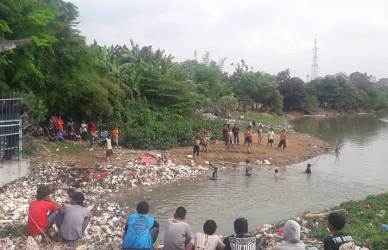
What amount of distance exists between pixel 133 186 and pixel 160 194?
1362 mm

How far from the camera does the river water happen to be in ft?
51.6

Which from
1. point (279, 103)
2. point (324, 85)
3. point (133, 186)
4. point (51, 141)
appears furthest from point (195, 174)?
point (324, 85)

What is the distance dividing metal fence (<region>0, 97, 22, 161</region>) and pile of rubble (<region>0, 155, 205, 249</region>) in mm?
1016

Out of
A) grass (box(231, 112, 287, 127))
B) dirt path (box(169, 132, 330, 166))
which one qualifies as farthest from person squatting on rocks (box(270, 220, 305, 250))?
grass (box(231, 112, 287, 127))

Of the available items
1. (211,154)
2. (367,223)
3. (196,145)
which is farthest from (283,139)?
(367,223)

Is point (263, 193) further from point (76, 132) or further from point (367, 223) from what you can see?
point (76, 132)

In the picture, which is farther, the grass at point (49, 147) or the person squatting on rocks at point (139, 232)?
the grass at point (49, 147)

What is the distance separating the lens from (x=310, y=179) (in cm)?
2230

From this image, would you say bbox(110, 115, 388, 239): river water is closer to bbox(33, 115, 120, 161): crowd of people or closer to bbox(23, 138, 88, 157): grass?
bbox(23, 138, 88, 157): grass

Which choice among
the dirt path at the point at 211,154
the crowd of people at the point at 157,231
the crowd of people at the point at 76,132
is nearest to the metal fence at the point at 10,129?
the dirt path at the point at 211,154

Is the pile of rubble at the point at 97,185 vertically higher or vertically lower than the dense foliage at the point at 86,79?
lower

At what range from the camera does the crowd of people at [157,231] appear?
6219 mm

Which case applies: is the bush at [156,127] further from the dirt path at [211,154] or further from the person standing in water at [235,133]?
the person standing in water at [235,133]

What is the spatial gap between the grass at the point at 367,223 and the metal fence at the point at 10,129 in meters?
9.99
